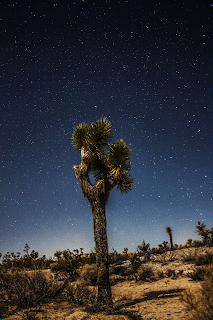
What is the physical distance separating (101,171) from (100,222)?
3571 mm

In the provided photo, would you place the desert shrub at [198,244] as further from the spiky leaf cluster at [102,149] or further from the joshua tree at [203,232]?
the spiky leaf cluster at [102,149]

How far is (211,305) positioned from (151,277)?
7542mm

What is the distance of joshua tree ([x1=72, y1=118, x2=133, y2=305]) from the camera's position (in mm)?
6434

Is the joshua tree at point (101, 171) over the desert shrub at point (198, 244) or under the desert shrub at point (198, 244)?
over

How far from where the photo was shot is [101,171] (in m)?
9.97

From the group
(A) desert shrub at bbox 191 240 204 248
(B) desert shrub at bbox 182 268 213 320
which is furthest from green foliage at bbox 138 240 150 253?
(B) desert shrub at bbox 182 268 213 320

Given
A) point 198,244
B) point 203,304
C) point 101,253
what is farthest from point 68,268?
point 198,244

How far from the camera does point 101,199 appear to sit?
746 cm

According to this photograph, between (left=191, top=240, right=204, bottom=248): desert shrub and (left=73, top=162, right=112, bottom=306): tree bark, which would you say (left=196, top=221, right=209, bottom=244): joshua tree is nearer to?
(left=191, top=240, right=204, bottom=248): desert shrub

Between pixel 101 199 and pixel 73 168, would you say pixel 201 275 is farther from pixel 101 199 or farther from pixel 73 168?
pixel 73 168

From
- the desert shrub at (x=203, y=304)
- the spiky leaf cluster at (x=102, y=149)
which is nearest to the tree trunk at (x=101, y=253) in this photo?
the spiky leaf cluster at (x=102, y=149)

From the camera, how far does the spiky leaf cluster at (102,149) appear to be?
917 centimetres

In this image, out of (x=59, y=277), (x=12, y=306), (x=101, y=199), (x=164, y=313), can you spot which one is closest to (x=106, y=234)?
(x=101, y=199)

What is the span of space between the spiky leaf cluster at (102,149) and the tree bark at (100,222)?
115 centimetres
